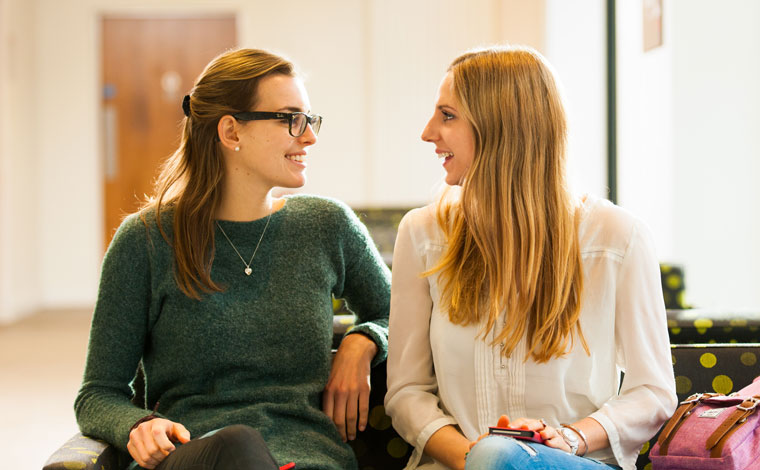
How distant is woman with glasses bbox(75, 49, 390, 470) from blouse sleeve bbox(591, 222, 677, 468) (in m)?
0.52

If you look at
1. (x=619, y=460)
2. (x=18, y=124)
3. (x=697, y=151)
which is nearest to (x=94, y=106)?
(x=18, y=124)

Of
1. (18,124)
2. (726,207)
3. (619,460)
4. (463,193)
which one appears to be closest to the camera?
(619,460)

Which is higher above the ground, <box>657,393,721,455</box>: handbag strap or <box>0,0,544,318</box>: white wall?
<box>0,0,544,318</box>: white wall

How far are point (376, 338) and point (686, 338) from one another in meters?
0.92

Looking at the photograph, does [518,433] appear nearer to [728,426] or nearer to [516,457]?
[516,457]

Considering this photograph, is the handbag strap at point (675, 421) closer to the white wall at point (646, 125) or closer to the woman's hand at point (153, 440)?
the woman's hand at point (153, 440)

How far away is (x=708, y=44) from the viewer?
447cm

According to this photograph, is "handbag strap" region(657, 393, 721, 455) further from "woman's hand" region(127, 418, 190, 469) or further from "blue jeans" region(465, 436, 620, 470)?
"woman's hand" region(127, 418, 190, 469)

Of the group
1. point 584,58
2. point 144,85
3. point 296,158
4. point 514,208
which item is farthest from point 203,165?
point 144,85

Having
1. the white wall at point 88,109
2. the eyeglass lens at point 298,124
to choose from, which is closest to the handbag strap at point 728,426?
the eyeglass lens at point 298,124

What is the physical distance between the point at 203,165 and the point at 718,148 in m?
3.28

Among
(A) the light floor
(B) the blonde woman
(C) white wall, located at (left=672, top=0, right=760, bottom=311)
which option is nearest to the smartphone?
(B) the blonde woman

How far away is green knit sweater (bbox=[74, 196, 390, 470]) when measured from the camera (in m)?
1.76

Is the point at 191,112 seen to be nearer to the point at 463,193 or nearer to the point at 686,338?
the point at 463,193
